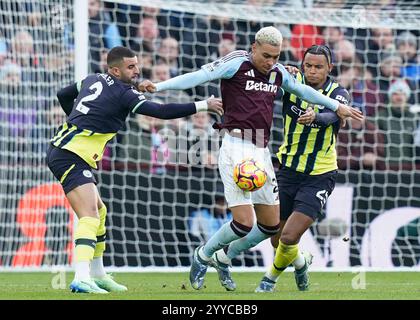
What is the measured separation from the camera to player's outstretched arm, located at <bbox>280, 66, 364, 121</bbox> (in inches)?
374

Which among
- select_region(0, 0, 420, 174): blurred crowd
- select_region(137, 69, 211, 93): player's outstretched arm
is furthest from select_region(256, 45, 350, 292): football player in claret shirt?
select_region(0, 0, 420, 174): blurred crowd

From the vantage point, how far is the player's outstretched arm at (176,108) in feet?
29.1

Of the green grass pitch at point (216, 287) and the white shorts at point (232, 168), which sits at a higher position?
the white shorts at point (232, 168)

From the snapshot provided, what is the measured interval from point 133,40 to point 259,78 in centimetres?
565

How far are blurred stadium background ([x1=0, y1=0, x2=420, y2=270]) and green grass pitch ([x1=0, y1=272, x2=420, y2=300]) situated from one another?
88cm

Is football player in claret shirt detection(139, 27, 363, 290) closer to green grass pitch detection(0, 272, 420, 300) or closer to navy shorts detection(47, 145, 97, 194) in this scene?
green grass pitch detection(0, 272, 420, 300)

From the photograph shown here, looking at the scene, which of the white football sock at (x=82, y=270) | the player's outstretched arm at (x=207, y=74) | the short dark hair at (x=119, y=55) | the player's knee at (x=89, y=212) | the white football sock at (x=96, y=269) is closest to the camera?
the white football sock at (x=82, y=270)

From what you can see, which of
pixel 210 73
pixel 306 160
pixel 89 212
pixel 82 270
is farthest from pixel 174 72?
pixel 82 270

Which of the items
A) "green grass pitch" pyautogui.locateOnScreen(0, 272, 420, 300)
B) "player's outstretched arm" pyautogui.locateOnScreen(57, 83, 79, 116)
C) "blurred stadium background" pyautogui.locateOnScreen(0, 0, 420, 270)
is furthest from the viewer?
"blurred stadium background" pyautogui.locateOnScreen(0, 0, 420, 270)

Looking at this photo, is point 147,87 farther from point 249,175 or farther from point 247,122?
point 249,175

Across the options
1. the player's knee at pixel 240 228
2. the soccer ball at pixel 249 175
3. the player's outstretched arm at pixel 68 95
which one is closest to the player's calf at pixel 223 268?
the player's knee at pixel 240 228

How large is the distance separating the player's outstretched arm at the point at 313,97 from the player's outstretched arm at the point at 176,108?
874mm

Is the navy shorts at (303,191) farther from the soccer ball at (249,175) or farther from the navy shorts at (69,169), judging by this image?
the navy shorts at (69,169)

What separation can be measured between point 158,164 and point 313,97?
14.8 ft
